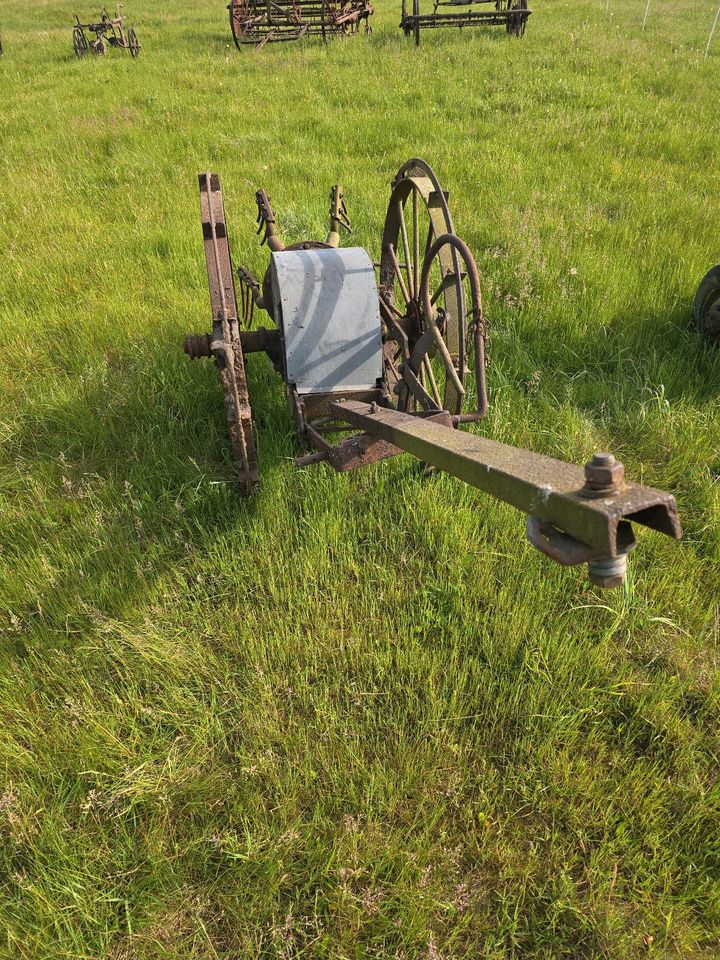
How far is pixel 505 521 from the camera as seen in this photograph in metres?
2.77

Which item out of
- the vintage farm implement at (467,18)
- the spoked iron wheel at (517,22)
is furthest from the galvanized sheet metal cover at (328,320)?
the spoked iron wheel at (517,22)

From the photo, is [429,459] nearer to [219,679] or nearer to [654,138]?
[219,679]

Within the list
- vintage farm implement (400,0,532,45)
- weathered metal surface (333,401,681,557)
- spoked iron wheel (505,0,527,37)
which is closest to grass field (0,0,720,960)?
weathered metal surface (333,401,681,557)

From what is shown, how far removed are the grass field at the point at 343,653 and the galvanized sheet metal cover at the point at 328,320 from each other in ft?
1.53

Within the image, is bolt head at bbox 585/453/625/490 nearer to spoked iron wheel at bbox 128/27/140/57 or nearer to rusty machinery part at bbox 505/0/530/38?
rusty machinery part at bbox 505/0/530/38

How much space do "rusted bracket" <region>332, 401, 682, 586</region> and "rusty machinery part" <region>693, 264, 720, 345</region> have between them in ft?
9.81

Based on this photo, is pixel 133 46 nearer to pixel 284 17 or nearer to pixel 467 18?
pixel 284 17

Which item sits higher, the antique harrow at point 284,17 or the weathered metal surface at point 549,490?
the antique harrow at point 284,17

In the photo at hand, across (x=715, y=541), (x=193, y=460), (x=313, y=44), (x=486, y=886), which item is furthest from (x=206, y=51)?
(x=486, y=886)

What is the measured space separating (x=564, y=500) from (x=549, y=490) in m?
0.04

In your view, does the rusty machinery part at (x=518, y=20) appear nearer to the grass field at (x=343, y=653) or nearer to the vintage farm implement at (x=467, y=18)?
the vintage farm implement at (x=467, y=18)

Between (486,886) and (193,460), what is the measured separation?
2.10 m

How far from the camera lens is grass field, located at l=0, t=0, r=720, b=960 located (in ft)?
5.71

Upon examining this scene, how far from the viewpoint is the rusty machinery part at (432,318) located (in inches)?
93.7
